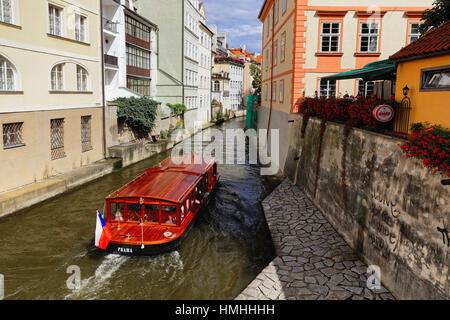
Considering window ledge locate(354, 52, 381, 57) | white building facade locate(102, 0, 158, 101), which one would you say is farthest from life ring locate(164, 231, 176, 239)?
white building facade locate(102, 0, 158, 101)

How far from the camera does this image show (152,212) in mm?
A: 10602

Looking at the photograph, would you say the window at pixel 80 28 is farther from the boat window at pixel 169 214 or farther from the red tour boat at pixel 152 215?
the boat window at pixel 169 214

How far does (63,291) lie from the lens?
27.6 ft

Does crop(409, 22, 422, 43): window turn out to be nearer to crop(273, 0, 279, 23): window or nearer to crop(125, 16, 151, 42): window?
crop(273, 0, 279, 23): window

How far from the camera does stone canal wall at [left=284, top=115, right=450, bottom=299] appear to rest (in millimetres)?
6199

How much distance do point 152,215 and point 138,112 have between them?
1579 cm

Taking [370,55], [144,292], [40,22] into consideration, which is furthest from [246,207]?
[40,22]

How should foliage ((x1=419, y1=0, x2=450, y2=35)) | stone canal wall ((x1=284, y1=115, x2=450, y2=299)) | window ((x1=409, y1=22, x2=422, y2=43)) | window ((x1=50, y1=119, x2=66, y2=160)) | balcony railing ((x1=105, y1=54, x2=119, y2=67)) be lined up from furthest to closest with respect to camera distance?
balcony railing ((x1=105, y1=54, x2=119, y2=67)), window ((x1=409, y1=22, x2=422, y2=43)), window ((x1=50, y1=119, x2=66, y2=160)), foliage ((x1=419, y1=0, x2=450, y2=35)), stone canal wall ((x1=284, y1=115, x2=450, y2=299))

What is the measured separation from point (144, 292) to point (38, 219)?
6253mm

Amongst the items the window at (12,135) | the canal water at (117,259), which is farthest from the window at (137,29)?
the canal water at (117,259)

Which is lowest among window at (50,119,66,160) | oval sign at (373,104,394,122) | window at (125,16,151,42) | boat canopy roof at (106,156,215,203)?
boat canopy roof at (106,156,215,203)

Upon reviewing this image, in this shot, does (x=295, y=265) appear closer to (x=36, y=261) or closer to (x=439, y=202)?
(x=439, y=202)

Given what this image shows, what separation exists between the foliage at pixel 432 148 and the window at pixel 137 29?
26634mm

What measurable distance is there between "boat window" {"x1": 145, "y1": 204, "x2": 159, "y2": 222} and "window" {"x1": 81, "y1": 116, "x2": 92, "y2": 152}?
32.3 ft
